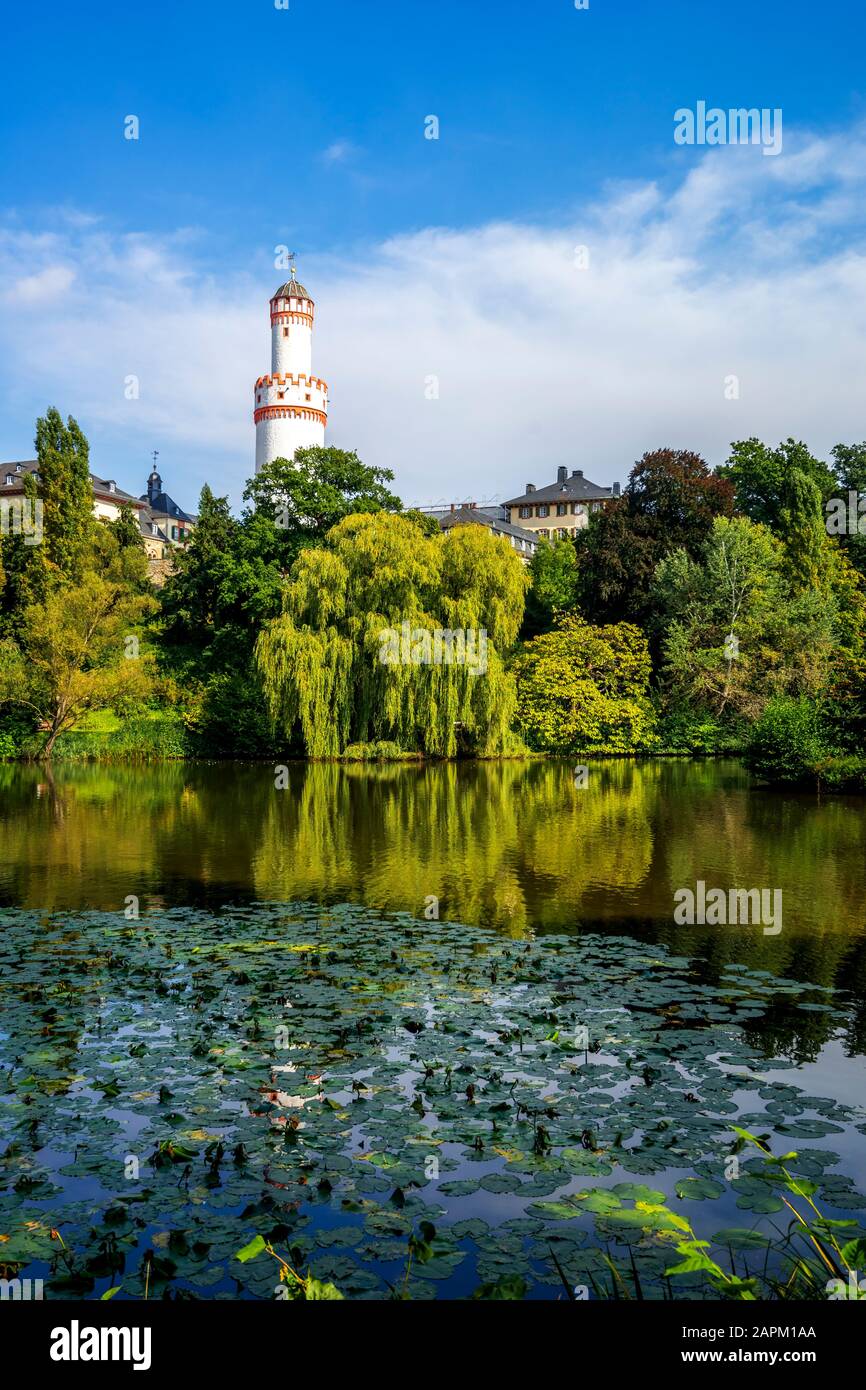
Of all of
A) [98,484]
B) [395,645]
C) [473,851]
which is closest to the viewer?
[473,851]

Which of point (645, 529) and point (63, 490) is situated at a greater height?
point (63, 490)

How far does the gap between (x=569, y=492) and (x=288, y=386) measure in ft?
139

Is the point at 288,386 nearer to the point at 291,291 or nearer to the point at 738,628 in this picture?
the point at 291,291

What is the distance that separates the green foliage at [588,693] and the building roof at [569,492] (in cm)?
5678

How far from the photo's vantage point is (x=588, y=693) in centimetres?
4384

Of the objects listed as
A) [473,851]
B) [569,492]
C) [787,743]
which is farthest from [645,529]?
[569,492]

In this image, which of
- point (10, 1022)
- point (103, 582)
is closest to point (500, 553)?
point (103, 582)

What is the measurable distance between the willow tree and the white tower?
94.7 feet

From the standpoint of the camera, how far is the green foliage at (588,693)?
43562 millimetres

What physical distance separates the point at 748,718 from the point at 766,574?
6.84m

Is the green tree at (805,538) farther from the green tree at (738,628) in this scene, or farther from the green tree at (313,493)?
the green tree at (313,493)

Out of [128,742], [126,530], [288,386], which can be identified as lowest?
[128,742]

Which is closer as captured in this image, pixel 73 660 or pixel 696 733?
pixel 73 660

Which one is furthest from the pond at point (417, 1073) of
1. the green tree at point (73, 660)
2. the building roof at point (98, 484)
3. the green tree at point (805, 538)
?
the building roof at point (98, 484)
